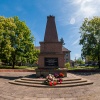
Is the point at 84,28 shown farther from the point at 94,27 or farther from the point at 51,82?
the point at 51,82

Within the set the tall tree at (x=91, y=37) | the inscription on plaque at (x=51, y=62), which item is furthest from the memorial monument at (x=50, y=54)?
the tall tree at (x=91, y=37)

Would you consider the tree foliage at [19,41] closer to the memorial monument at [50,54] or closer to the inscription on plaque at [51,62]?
the memorial monument at [50,54]

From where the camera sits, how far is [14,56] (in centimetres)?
A: 3747

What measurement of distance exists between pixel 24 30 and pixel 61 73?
2266cm

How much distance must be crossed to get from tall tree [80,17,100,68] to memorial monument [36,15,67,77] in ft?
47.3

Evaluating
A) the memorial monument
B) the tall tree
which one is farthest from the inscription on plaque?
the tall tree

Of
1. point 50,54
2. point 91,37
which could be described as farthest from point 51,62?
point 91,37

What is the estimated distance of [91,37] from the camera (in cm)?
3222

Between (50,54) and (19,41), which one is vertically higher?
(19,41)

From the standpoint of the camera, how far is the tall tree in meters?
31.8

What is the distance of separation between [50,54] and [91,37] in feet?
53.4

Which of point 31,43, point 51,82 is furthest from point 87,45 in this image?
point 51,82

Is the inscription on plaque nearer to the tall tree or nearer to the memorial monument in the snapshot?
the memorial monument

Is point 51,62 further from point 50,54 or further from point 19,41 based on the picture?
point 19,41
